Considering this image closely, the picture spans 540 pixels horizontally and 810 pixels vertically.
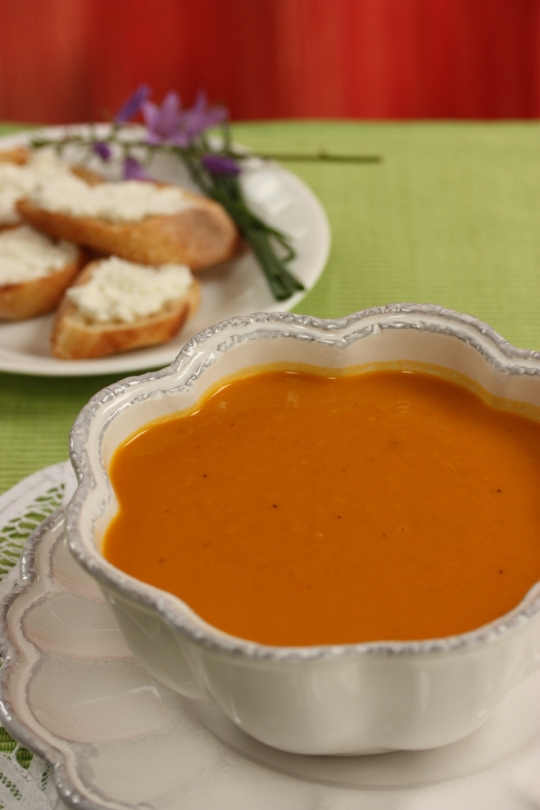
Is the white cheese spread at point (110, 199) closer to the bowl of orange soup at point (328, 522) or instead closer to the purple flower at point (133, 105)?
the purple flower at point (133, 105)

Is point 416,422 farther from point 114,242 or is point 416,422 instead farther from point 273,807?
point 114,242

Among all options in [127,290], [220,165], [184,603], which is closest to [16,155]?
[220,165]

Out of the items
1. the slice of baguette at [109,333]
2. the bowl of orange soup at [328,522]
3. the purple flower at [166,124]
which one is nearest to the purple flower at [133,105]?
the purple flower at [166,124]

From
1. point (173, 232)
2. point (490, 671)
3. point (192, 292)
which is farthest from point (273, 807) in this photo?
point (173, 232)

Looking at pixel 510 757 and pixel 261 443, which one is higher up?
pixel 261 443

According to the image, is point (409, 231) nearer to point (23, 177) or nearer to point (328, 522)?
point (23, 177)

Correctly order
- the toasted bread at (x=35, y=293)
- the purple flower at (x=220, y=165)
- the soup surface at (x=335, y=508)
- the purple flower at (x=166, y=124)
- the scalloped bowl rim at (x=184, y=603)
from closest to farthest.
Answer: the scalloped bowl rim at (x=184, y=603)
the soup surface at (x=335, y=508)
the toasted bread at (x=35, y=293)
the purple flower at (x=220, y=165)
the purple flower at (x=166, y=124)
